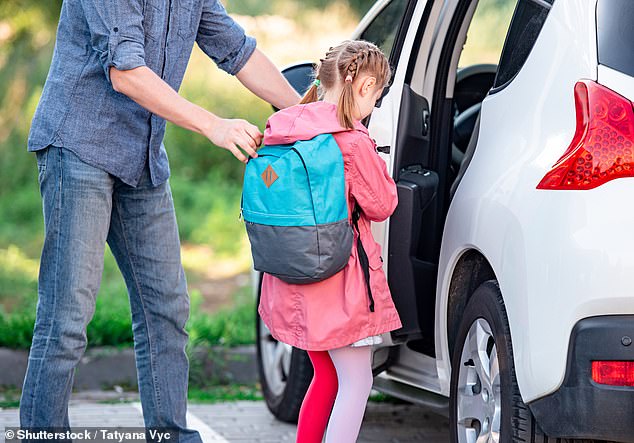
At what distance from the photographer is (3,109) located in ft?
29.6

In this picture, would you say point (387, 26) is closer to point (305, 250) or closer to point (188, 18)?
point (188, 18)

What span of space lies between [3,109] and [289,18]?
8.31ft

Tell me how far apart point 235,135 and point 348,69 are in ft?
1.46

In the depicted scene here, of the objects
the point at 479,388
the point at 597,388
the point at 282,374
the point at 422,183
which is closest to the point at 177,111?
the point at 422,183

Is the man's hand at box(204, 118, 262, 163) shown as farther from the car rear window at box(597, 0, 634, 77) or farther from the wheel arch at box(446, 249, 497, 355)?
the car rear window at box(597, 0, 634, 77)

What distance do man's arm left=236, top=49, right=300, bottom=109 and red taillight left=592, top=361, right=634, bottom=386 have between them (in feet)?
5.45

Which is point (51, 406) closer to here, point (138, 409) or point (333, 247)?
point (333, 247)

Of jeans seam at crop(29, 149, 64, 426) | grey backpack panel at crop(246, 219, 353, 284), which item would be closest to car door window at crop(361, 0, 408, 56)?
grey backpack panel at crop(246, 219, 353, 284)

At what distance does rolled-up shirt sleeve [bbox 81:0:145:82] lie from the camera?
126 inches

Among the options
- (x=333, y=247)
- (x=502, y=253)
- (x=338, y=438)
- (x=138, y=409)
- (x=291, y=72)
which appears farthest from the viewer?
(x=138, y=409)

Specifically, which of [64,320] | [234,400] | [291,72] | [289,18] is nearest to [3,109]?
[289,18]

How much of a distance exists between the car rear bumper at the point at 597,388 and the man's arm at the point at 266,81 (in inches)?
63.5

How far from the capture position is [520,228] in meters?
2.90

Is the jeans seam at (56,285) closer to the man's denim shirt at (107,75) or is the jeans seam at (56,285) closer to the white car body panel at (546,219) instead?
the man's denim shirt at (107,75)
